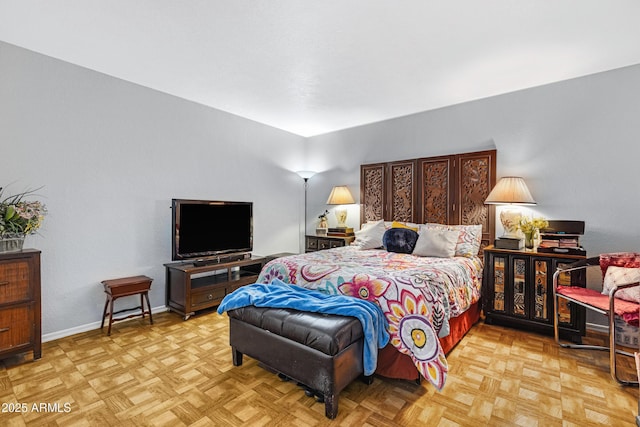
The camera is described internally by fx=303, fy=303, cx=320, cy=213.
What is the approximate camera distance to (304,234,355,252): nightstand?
4707 mm

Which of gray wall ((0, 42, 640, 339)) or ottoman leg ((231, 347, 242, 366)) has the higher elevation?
gray wall ((0, 42, 640, 339))

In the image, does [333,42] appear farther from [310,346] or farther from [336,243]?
[336,243]

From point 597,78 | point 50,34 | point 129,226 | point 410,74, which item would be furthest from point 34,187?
point 597,78

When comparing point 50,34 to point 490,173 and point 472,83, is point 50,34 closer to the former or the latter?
point 472,83

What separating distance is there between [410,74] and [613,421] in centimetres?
305

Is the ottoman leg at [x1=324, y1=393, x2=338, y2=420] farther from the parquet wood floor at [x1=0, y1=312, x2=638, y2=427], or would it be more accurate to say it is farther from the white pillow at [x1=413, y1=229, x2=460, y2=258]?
the white pillow at [x1=413, y1=229, x2=460, y2=258]

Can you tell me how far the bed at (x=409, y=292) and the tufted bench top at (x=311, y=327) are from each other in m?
0.32

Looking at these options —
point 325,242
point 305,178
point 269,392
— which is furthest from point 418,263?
point 305,178

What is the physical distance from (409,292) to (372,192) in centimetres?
274

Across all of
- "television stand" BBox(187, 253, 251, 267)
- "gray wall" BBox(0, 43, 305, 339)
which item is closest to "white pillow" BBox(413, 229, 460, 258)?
"television stand" BBox(187, 253, 251, 267)

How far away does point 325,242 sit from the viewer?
15.9ft

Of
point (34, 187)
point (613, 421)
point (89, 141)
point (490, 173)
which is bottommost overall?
point (613, 421)

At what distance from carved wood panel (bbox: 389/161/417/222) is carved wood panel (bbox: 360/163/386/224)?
0.15 metres

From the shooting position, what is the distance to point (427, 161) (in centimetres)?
415
